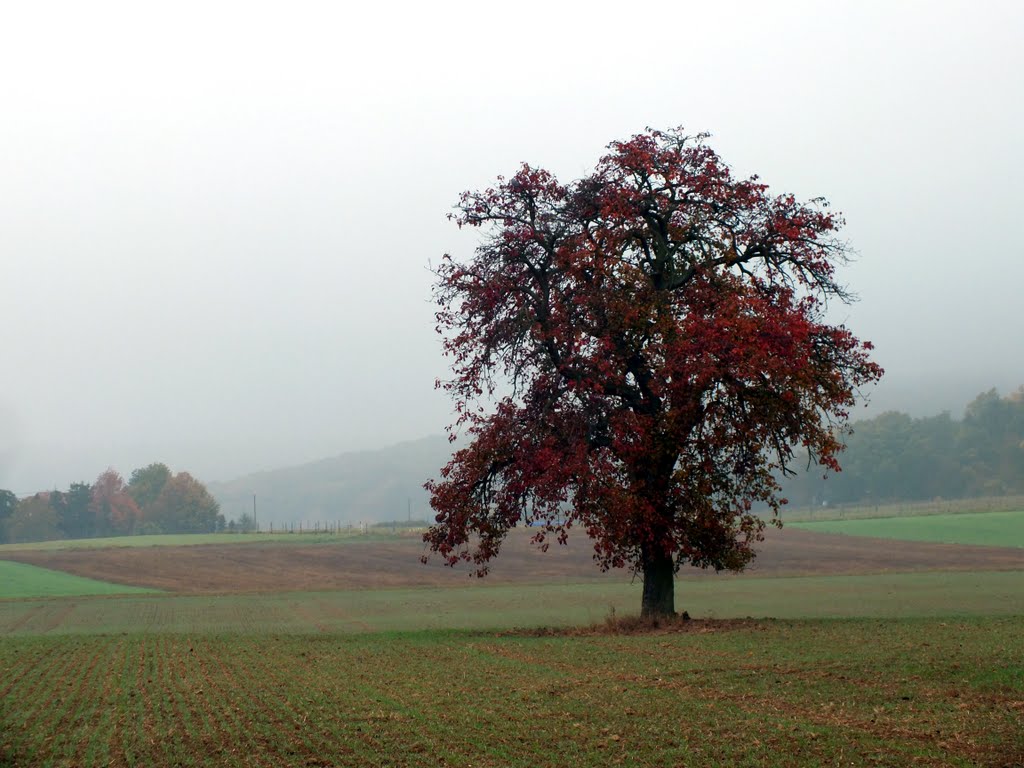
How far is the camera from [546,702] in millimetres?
15383

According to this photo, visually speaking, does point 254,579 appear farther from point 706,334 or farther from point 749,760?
point 749,760

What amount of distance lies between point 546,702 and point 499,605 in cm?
2573

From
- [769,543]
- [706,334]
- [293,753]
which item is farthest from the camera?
[769,543]

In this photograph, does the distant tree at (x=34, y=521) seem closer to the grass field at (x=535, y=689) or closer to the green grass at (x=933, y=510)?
the green grass at (x=933, y=510)

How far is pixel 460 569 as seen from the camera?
6825 cm

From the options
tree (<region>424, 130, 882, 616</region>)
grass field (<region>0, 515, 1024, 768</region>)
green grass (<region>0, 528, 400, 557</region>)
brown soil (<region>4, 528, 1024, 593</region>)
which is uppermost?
tree (<region>424, 130, 882, 616</region>)

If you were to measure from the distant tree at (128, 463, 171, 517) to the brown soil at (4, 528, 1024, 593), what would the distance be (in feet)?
306

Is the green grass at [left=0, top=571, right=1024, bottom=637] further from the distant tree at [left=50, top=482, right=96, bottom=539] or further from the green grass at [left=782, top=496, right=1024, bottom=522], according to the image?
the distant tree at [left=50, top=482, right=96, bottom=539]

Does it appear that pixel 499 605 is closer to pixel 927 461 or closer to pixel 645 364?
pixel 645 364

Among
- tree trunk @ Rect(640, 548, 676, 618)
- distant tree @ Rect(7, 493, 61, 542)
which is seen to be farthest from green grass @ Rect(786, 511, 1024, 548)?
distant tree @ Rect(7, 493, 61, 542)

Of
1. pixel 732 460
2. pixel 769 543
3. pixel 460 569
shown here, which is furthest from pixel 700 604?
pixel 769 543

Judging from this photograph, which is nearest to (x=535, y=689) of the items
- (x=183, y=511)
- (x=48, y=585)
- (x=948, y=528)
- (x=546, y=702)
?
(x=546, y=702)

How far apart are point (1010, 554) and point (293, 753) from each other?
61121 mm

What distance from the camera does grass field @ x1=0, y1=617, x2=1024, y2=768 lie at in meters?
12.1
